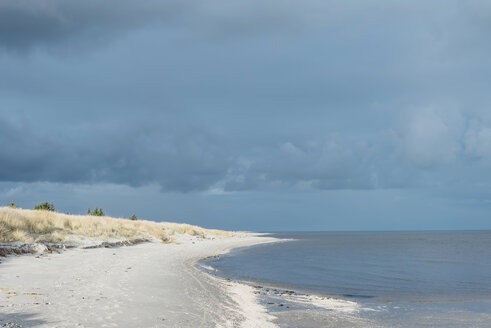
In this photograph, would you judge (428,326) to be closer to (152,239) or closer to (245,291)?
(245,291)

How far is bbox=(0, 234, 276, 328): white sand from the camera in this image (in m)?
10.9

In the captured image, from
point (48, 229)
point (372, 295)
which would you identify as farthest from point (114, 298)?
point (48, 229)

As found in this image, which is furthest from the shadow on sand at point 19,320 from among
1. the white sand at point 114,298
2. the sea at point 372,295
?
the sea at point 372,295

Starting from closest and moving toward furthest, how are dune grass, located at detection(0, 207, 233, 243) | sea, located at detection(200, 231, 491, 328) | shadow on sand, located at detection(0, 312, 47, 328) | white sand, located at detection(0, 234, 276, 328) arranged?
shadow on sand, located at detection(0, 312, 47, 328) → white sand, located at detection(0, 234, 276, 328) → sea, located at detection(200, 231, 491, 328) → dune grass, located at detection(0, 207, 233, 243)

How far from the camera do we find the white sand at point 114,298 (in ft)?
35.7

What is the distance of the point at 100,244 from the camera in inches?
1351

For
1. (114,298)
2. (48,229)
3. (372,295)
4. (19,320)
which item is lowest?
(372,295)

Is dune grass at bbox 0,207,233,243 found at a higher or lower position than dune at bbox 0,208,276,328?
higher

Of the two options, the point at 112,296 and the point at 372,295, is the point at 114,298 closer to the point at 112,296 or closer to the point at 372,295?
the point at 112,296

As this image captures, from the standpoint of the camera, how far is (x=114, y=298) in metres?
13.6

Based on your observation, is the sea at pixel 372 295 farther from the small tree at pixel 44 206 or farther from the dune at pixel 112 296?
the small tree at pixel 44 206

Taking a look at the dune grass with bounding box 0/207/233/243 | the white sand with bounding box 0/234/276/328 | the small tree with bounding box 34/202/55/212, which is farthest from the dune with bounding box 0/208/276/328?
the small tree with bounding box 34/202/55/212

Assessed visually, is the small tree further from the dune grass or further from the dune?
the dune

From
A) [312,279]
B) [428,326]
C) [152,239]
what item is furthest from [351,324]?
[152,239]
